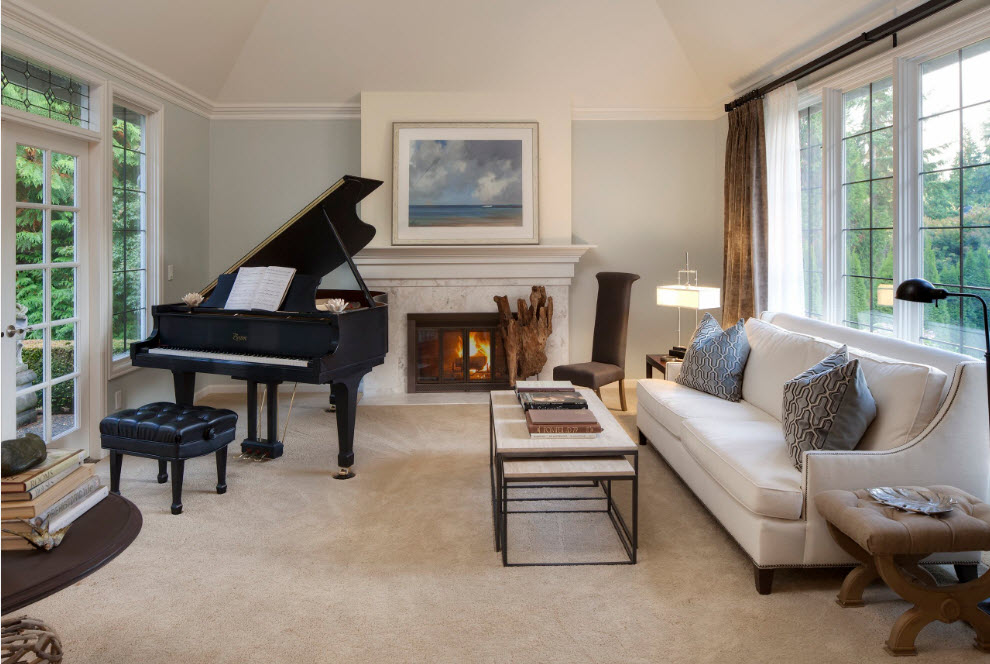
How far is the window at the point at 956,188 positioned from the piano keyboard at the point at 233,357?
341 cm

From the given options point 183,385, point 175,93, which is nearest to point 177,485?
point 183,385

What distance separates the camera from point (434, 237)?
20.4ft

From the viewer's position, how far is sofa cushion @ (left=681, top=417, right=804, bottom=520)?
2641 mm

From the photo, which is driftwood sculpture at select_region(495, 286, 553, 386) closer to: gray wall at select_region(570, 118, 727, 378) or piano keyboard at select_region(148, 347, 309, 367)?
gray wall at select_region(570, 118, 727, 378)

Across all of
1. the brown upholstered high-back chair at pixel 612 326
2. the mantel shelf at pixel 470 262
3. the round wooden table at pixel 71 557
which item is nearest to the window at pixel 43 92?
the mantel shelf at pixel 470 262

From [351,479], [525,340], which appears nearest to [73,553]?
[351,479]

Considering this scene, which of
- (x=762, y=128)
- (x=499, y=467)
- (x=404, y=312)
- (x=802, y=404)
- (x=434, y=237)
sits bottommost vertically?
(x=499, y=467)

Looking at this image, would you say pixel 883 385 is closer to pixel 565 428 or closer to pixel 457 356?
pixel 565 428

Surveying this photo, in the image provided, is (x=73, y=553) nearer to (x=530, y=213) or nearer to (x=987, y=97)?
(x=987, y=97)

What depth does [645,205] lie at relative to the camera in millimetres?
6523

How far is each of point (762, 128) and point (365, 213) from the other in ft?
10.8

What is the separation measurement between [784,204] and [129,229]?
4718 mm

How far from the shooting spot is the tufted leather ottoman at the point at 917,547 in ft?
7.28

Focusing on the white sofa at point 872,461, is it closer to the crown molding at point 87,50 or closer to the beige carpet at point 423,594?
the beige carpet at point 423,594
